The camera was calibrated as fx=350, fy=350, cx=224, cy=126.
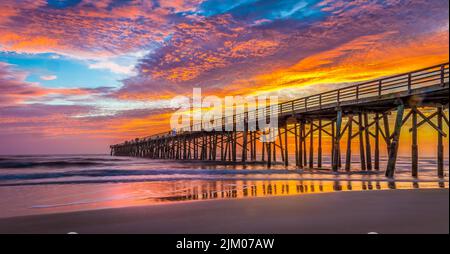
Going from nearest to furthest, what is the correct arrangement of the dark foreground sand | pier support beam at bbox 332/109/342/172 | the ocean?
the dark foreground sand → the ocean → pier support beam at bbox 332/109/342/172

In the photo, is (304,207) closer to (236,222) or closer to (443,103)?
(236,222)

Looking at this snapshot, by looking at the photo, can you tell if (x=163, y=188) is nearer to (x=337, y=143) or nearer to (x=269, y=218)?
(x=269, y=218)

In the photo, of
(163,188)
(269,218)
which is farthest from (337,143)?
(269,218)

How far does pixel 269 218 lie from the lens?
5.24m

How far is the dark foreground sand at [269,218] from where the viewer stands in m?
4.51

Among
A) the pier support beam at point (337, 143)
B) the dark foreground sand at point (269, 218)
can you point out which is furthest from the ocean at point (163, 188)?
the dark foreground sand at point (269, 218)

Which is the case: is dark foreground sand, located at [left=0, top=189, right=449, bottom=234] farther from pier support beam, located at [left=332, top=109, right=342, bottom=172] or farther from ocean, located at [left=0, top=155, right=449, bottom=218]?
pier support beam, located at [left=332, top=109, right=342, bottom=172]

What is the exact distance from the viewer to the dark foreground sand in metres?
4.51

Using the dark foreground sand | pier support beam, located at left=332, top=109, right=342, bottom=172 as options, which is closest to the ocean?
pier support beam, located at left=332, top=109, right=342, bottom=172

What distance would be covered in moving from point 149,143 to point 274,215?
62.3 meters

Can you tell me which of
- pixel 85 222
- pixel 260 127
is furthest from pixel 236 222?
pixel 260 127

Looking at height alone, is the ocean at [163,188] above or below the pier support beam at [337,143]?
below

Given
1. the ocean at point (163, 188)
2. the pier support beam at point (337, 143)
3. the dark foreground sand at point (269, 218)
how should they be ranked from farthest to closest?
the pier support beam at point (337, 143)
the ocean at point (163, 188)
the dark foreground sand at point (269, 218)

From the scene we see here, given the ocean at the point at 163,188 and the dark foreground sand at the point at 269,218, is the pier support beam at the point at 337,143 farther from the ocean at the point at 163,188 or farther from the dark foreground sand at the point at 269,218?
the dark foreground sand at the point at 269,218
